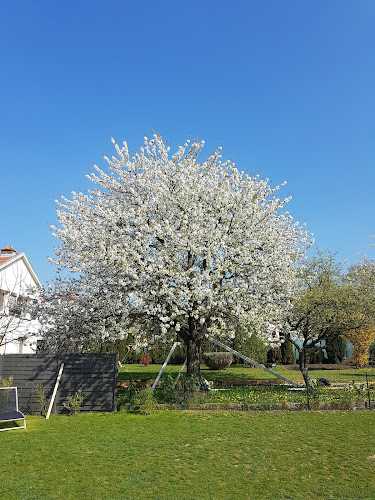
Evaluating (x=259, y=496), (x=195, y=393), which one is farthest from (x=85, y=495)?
(x=195, y=393)

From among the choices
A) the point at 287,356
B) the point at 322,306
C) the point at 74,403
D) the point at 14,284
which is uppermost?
the point at 14,284

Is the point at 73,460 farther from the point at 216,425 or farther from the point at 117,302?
the point at 117,302

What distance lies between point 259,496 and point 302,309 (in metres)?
13.6

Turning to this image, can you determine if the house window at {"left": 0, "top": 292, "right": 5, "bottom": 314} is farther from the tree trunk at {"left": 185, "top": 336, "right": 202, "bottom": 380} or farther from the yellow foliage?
the yellow foliage

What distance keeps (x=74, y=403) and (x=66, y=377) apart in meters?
1.02

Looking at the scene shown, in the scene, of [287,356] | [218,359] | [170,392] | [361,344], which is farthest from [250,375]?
[170,392]

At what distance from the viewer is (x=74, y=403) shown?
1280 centimetres

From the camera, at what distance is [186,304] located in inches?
567

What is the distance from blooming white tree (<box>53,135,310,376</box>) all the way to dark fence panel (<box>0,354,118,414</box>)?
1840 millimetres

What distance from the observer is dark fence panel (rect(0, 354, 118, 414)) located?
1330 centimetres

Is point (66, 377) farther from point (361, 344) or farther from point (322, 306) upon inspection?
point (361, 344)

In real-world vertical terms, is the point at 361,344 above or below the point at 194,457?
above

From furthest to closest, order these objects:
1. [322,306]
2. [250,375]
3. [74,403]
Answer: [250,375] → [322,306] → [74,403]

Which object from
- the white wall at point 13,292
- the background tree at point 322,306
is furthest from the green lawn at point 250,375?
the white wall at point 13,292
